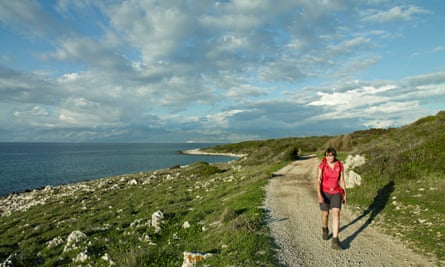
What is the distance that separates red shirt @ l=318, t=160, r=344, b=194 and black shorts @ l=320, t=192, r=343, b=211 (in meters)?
0.15

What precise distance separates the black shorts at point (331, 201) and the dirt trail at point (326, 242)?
1.31 meters

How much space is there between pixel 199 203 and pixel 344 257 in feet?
42.1

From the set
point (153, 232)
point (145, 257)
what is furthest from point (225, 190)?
point (145, 257)

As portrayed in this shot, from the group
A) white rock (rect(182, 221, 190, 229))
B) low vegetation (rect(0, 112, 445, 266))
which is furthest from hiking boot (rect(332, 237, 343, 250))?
white rock (rect(182, 221, 190, 229))

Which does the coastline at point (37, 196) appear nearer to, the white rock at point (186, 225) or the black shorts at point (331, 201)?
the white rock at point (186, 225)

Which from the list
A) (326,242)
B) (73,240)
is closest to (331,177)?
(326,242)

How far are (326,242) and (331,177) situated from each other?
239 cm

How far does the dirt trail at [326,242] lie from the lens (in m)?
7.84

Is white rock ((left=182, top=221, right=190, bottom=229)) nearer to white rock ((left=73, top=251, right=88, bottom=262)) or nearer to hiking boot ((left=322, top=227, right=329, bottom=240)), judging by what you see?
white rock ((left=73, top=251, right=88, bottom=262))

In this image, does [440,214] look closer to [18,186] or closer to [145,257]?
[145,257]

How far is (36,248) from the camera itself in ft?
46.7

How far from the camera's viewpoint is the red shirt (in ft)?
28.3

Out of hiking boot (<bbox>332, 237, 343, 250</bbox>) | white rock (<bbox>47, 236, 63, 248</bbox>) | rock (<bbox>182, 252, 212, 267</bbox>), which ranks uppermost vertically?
hiking boot (<bbox>332, 237, 343, 250</bbox>)

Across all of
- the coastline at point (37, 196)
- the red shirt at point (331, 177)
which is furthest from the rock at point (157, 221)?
the coastline at point (37, 196)
